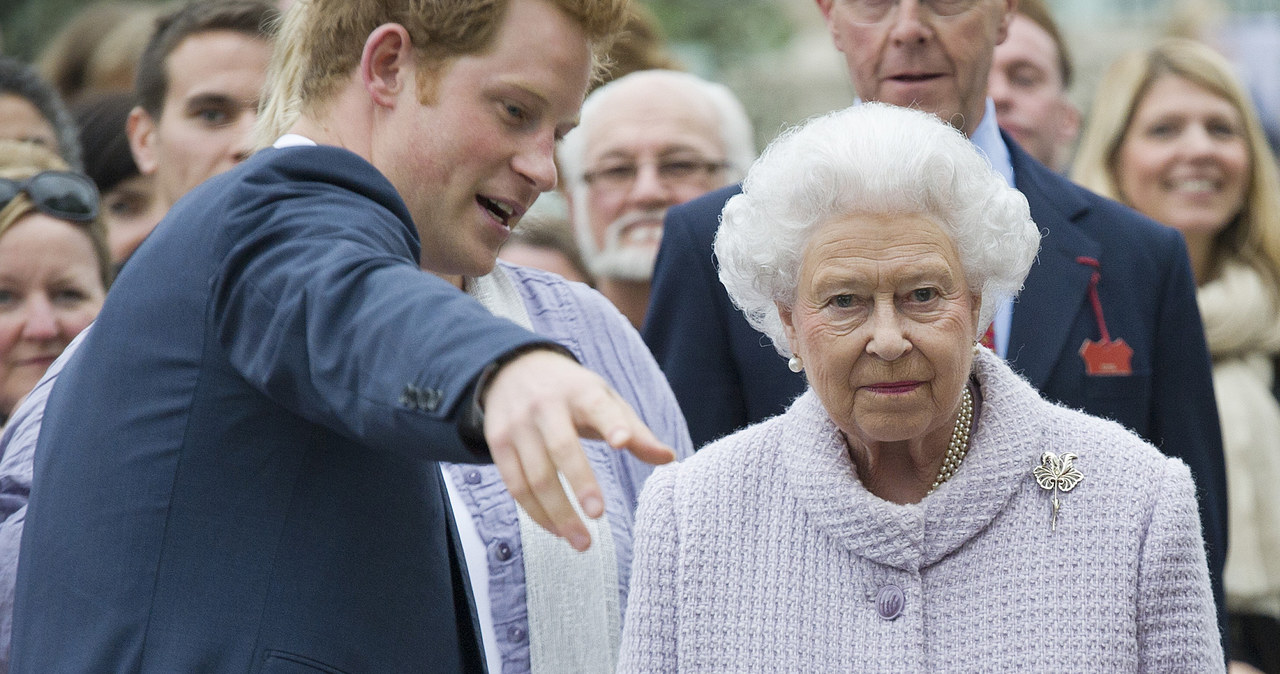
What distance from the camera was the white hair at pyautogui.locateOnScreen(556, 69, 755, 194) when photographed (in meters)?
5.00

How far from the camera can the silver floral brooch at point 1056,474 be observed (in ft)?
8.48

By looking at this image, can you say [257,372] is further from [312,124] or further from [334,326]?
[312,124]

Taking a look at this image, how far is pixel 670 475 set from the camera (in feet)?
9.03

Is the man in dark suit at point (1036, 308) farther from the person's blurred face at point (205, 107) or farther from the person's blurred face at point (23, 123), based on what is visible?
the person's blurred face at point (23, 123)

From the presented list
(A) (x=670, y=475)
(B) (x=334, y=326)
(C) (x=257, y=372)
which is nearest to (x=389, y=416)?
(B) (x=334, y=326)

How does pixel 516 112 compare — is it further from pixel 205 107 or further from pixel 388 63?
pixel 205 107

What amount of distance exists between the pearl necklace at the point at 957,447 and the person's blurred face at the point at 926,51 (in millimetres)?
980

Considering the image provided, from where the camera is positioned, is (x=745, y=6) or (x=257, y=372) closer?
(x=257, y=372)

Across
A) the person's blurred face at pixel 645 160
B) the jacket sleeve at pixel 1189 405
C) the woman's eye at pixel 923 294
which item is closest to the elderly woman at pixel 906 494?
the woman's eye at pixel 923 294

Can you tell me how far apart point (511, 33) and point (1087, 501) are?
1223 millimetres

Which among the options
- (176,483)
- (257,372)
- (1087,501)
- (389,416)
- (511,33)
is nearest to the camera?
(389,416)

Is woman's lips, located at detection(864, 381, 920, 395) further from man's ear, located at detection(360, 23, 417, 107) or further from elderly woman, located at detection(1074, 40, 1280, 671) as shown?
elderly woman, located at detection(1074, 40, 1280, 671)

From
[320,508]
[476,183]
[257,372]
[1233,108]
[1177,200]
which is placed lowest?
[320,508]

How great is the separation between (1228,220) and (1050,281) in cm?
192
